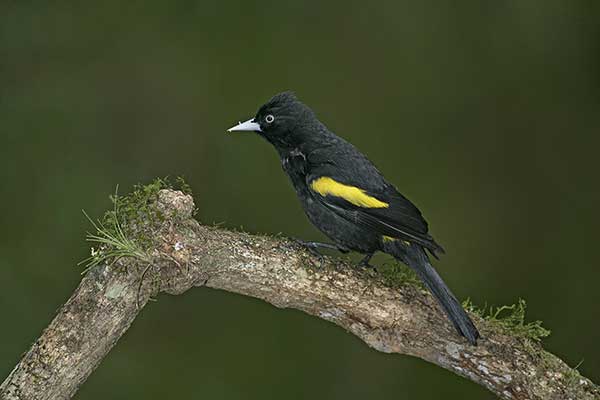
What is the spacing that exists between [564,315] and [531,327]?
283 cm

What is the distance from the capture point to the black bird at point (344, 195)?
390cm

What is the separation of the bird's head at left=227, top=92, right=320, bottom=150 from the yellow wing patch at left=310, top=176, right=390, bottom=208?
334 millimetres

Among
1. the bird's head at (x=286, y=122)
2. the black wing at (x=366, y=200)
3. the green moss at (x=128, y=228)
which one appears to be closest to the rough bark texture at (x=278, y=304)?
the green moss at (x=128, y=228)

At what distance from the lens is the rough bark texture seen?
3277 mm

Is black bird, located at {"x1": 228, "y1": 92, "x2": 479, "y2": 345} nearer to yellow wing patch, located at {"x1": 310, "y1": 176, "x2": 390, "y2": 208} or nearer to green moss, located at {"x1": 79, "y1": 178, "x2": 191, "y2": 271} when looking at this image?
yellow wing patch, located at {"x1": 310, "y1": 176, "x2": 390, "y2": 208}

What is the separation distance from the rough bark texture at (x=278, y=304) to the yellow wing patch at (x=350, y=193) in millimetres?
359

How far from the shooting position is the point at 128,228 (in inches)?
137

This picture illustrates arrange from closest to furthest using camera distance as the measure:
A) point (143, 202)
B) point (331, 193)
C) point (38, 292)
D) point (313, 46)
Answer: point (143, 202) < point (331, 193) < point (38, 292) < point (313, 46)

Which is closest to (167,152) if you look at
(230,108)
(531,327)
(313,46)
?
(230,108)

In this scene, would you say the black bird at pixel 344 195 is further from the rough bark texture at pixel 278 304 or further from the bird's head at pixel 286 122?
the rough bark texture at pixel 278 304

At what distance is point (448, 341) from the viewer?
145 inches

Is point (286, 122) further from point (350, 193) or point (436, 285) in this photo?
point (436, 285)

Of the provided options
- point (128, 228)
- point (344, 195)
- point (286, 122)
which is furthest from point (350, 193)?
point (128, 228)

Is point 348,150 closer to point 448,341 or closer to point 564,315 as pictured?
point 448,341
